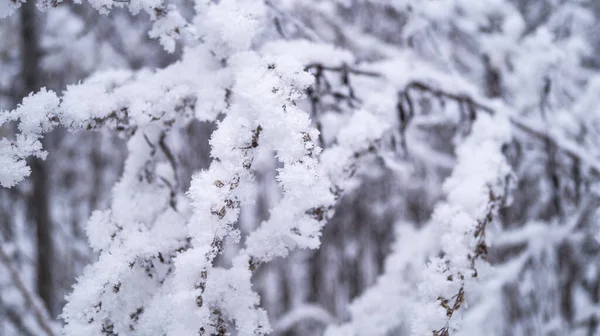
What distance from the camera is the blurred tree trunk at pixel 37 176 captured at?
2896 millimetres

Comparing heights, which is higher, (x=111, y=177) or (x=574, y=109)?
(x=111, y=177)

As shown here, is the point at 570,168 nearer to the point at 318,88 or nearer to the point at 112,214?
the point at 318,88

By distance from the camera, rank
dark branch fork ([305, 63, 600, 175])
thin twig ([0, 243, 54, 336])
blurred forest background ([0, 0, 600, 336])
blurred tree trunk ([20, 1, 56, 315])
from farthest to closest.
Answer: blurred tree trunk ([20, 1, 56, 315]) → blurred forest background ([0, 0, 600, 336]) → thin twig ([0, 243, 54, 336]) → dark branch fork ([305, 63, 600, 175])

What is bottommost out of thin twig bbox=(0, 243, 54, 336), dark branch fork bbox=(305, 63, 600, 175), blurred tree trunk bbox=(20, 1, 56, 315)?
thin twig bbox=(0, 243, 54, 336)

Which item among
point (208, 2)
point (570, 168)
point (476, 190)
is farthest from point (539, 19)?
point (208, 2)

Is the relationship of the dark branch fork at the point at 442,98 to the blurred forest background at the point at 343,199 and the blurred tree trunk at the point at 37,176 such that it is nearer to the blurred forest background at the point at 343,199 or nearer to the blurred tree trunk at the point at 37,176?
the blurred forest background at the point at 343,199

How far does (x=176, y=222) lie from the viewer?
41.0 inches

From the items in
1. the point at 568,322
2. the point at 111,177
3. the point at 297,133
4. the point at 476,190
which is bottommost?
the point at 297,133

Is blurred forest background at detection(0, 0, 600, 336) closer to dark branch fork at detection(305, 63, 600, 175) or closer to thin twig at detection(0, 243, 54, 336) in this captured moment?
dark branch fork at detection(305, 63, 600, 175)

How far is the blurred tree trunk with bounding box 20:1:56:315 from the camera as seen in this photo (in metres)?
2.90

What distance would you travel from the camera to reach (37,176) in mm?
2920

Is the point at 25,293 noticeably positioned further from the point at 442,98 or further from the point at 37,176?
the point at 37,176

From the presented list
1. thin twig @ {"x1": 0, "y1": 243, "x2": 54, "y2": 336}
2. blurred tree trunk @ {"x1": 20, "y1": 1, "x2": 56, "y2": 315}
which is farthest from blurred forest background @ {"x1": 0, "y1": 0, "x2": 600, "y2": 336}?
thin twig @ {"x1": 0, "y1": 243, "x2": 54, "y2": 336}

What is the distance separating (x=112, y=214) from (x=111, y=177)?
13.3 feet
